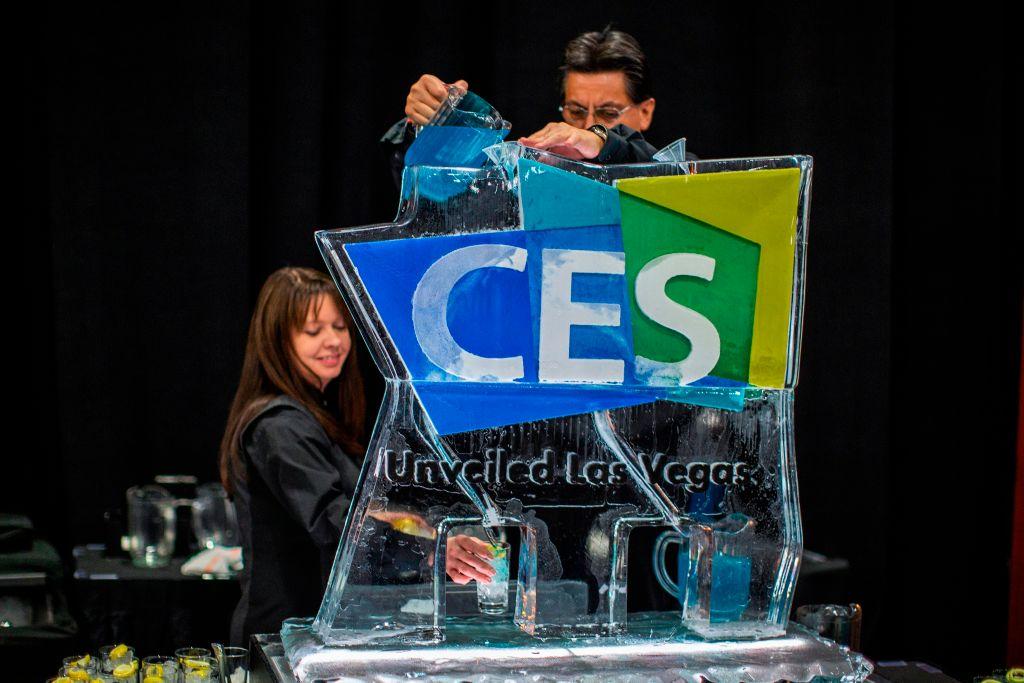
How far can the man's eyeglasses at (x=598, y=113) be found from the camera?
2246 millimetres

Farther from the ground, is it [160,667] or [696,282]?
[696,282]

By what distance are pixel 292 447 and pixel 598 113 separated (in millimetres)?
861

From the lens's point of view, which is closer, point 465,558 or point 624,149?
point 465,558

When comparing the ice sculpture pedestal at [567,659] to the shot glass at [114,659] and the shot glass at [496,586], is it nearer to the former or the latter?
the shot glass at [496,586]

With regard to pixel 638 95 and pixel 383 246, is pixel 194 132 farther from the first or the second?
pixel 383 246

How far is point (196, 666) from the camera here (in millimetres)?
1604

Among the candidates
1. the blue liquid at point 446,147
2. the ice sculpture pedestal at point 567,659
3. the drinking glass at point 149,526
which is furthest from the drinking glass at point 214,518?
the blue liquid at point 446,147

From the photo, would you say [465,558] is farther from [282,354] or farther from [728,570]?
[282,354]

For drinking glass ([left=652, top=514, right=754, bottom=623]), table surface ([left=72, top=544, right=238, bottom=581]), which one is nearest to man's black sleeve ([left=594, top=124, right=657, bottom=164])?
drinking glass ([left=652, top=514, right=754, bottom=623])

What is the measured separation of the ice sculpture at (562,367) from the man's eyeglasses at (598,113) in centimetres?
90

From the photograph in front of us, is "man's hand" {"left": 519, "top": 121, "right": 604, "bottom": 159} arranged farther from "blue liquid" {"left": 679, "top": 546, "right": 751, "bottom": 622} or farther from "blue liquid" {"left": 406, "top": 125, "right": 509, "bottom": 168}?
"blue liquid" {"left": 679, "top": 546, "right": 751, "bottom": 622}

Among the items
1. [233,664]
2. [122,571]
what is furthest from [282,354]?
[122,571]

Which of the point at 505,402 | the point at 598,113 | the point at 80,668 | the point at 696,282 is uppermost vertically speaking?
the point at 598,113

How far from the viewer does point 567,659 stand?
1.29m
